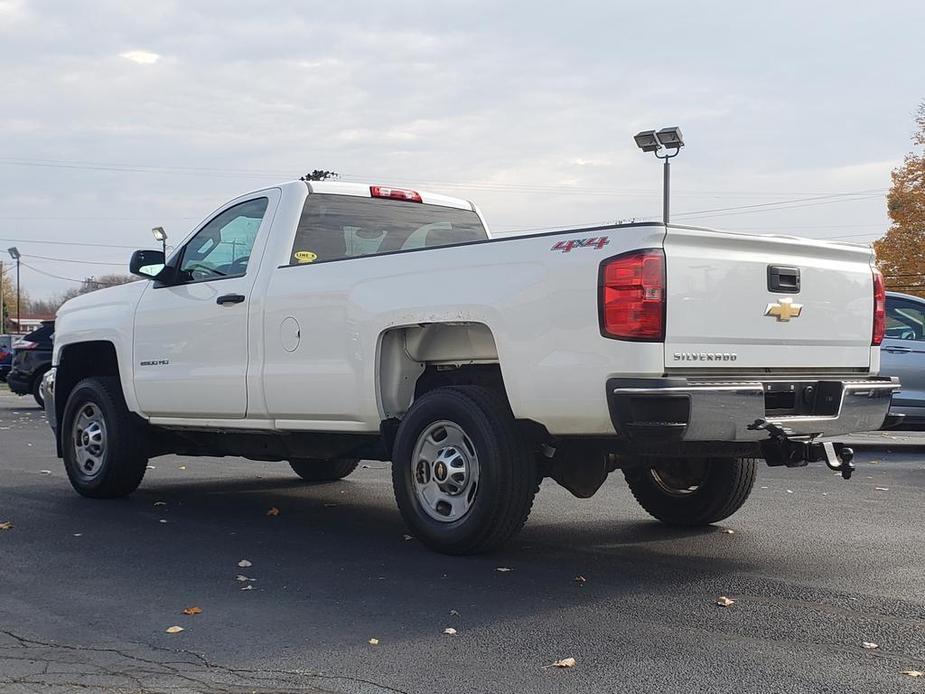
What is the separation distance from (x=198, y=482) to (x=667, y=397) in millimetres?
6042

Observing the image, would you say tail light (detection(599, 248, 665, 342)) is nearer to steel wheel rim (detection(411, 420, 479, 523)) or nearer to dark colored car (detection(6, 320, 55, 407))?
steel wheel rim (detection(411, 420, 479, 523))

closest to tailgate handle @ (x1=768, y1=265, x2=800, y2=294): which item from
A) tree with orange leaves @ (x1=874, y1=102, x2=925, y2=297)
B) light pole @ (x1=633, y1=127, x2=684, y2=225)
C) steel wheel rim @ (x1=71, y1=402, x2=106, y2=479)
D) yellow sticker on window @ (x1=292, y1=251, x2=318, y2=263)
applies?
yellow sticker on window @ (x1=292, y1=251, x2=318, y2=263)

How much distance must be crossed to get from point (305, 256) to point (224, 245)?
0.83 metres

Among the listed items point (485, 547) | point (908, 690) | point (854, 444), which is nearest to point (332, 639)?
point (485, 547)

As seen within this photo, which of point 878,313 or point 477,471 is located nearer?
point 477,471

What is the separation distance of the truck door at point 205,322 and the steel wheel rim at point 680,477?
2683mm

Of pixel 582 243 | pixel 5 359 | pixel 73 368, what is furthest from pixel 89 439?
pixel 5 359

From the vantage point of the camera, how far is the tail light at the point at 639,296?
565cm

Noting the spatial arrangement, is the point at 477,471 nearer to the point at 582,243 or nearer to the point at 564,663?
the point at 582,243

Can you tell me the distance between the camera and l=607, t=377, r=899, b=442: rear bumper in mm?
5547

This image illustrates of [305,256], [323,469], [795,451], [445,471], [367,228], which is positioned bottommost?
[323,469]

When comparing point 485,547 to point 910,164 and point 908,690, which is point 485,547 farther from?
point 910,164

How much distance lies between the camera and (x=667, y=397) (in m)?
5.53

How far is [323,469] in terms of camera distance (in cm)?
1030
